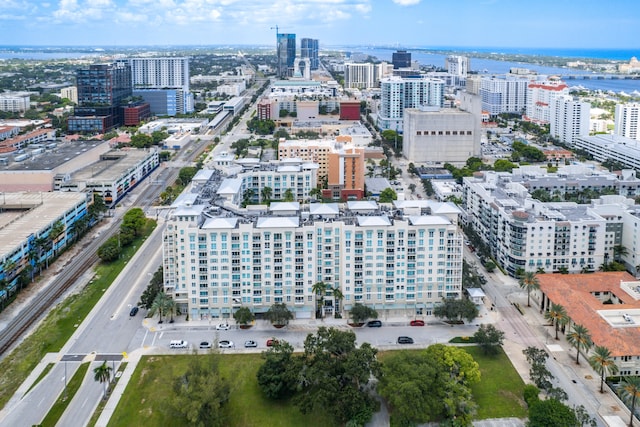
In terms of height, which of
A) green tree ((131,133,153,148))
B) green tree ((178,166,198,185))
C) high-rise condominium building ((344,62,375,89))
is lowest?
green tree ((178,166,198,185))

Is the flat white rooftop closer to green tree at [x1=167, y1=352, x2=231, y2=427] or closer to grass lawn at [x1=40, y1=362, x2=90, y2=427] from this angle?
grass lawn at [x1=40, y1=362, x2=90, y2=427]

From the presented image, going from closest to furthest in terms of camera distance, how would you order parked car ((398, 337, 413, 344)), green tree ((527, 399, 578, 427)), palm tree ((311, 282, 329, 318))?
green tree ((527, 399, 578, 427)) → parked car ((398, 337, 413, 344)) → palm tree ((311, 282, 329, 318))

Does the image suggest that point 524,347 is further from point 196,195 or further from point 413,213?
point 196,195

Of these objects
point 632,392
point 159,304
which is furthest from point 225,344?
point 632,392

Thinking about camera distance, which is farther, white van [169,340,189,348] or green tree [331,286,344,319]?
green tree [331,286,344,319]

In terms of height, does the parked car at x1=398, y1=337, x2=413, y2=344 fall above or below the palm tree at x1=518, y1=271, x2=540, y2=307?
below

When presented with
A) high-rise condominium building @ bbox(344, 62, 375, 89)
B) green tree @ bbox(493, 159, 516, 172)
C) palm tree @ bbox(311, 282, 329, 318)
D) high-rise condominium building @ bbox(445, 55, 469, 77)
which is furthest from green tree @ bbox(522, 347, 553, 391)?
high-rise condominium building @ bbox(445, 55, 469, 77)

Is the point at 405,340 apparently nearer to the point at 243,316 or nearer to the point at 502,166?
the point at 243,316

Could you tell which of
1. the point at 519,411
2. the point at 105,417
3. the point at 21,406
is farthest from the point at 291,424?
the point at 21,406

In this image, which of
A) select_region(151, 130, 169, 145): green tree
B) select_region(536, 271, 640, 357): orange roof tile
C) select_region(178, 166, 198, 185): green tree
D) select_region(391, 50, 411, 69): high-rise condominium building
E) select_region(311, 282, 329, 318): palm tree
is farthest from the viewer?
select_region(391, 50, 411, 69): high-rise condominium building
